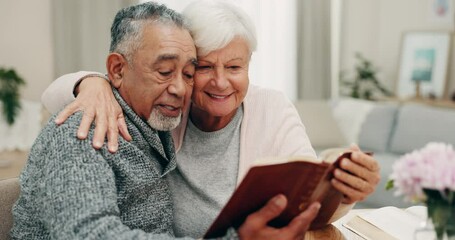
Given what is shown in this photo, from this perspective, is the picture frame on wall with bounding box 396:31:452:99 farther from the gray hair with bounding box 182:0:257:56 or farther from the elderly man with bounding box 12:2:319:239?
the elderly man with bounding box 12:2:319:239

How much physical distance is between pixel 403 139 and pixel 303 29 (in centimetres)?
164

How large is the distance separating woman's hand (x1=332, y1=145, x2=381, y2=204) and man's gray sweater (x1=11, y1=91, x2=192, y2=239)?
379mm

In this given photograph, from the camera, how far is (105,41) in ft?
13.6

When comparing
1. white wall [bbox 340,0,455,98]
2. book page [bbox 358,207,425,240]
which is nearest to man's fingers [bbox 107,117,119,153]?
book page [bbox 358,207,425,240]

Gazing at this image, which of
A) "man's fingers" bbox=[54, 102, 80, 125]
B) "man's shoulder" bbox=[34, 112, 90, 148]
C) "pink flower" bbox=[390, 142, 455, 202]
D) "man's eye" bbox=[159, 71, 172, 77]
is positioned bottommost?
"pink flower" bbox=[390, 142, 455, 202]

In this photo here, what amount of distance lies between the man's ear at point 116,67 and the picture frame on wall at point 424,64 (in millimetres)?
3729

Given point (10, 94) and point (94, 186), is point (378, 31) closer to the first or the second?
point (10, 94)

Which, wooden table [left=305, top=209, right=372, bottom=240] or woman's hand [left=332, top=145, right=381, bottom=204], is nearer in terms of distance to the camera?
woman's hand [left=332, top=145, right=381, bottom=204]

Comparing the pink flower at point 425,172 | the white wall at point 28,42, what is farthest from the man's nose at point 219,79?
the white wall at point 28,42

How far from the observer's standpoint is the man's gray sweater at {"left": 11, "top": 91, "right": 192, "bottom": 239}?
879 mm

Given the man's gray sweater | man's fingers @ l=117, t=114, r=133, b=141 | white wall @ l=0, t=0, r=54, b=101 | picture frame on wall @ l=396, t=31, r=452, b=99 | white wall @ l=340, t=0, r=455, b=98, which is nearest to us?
the man's gray sweater

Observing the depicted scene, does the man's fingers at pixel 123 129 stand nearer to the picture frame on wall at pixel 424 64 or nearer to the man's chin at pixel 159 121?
the man's chin at pixel 159 121

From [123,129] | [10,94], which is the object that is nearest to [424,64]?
[10,94]

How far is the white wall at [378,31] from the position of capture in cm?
501
